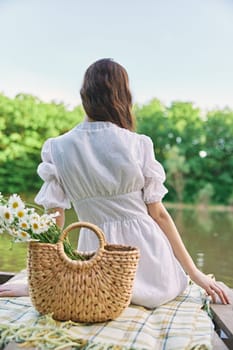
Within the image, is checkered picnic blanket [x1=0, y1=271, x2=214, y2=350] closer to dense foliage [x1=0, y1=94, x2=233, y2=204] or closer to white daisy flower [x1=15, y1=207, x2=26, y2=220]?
white daisy flower [x1=15, y1=207, x2=26, y2=220]

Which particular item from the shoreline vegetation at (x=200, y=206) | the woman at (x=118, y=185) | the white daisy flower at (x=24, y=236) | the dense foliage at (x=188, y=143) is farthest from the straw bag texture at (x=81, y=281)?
the shoreline vegetation at (x=200, y=206)

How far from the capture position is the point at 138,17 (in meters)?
13.2

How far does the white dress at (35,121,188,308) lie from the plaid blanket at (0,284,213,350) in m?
0.09

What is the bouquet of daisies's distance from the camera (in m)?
1.01

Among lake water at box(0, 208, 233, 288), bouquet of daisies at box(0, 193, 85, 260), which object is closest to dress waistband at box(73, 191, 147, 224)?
bouquet of daisies at box(0, 193, 85, 260)

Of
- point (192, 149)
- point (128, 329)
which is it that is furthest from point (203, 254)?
point (192, 149)

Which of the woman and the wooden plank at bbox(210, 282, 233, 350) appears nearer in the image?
the wooden plank at bbox(210, 282, 233, 350)

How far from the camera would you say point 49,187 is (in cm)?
123

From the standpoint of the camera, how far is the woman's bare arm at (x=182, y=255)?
1.20 m

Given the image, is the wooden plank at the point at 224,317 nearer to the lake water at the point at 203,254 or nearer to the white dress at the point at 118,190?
the white dress at the point at 118,190

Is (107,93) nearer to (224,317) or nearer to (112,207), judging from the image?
(112,207)

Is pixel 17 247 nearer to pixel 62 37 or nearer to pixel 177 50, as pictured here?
pixel 62 37

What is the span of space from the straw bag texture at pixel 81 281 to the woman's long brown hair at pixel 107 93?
1.03ft

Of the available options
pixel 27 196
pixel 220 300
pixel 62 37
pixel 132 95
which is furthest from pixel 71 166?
pixel 62 37
